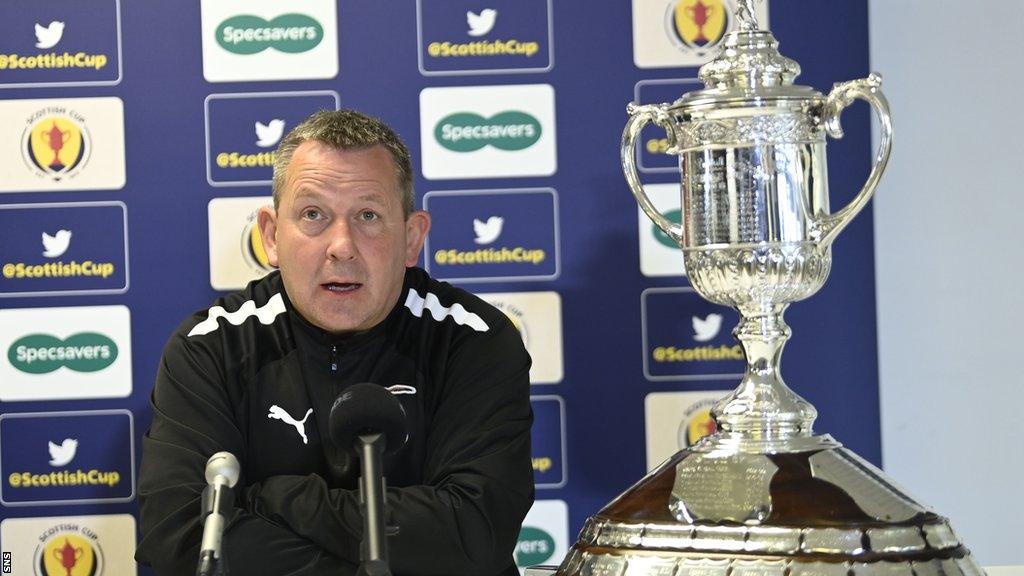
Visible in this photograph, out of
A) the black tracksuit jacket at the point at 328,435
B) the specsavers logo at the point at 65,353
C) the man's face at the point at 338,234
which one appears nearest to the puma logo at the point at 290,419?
the black tracksuit jacket at the point at 328,435

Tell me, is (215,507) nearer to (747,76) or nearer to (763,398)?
(763,398)

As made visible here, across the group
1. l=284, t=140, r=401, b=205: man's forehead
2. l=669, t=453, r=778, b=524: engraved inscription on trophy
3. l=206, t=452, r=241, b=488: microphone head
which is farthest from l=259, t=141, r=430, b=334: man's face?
l=206, t=452, r=241, b=488: microphone head

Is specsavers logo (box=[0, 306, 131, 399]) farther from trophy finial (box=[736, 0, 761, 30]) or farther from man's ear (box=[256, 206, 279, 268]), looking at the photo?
trophy finial (box=[736, 0, 761, 30])

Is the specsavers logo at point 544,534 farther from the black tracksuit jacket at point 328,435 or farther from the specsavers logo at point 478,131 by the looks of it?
the specsavers logo at point 478,131

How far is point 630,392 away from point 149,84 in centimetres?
125

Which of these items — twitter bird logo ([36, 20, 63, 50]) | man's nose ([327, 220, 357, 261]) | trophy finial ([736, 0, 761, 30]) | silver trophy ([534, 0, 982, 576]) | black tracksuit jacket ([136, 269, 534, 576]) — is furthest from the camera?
twitter bird logo ([36, 20, 63, 50])

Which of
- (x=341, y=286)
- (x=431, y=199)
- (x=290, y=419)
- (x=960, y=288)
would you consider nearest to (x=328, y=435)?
(x=290, y=419)

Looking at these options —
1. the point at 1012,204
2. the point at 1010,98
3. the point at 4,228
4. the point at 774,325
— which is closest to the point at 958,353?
the point at 1012,204

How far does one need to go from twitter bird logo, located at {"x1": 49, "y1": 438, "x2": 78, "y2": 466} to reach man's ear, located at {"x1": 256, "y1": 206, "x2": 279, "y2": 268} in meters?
0.69

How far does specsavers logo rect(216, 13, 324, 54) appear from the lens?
2.79 meters

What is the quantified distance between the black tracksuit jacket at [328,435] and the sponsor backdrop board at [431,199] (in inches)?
12.2

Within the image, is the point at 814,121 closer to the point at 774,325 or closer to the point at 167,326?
the point at 774,325

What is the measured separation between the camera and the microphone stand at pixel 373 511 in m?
1.37

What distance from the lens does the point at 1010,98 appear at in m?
2.91
